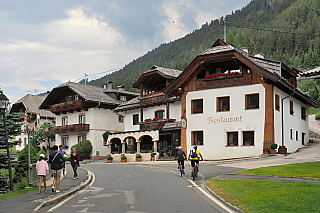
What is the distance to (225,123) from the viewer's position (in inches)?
1390

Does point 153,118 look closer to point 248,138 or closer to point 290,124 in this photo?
point 248,138

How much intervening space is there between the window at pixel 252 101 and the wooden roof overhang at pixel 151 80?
529 inches

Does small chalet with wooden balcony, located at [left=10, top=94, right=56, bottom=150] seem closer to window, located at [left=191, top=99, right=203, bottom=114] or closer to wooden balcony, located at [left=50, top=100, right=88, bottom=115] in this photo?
wooden balcony, located at [left=50, top=100, right=88, bottom=115]

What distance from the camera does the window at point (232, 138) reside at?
34688 millimetres

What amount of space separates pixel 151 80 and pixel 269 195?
36.5m

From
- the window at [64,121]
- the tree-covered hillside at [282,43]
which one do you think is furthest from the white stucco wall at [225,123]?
the tree-covered hillside at [282,43]

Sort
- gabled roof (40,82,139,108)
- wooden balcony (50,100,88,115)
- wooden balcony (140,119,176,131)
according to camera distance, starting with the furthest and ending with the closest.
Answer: wooden balcony (50,100,88,115) → gabled roof (40,82,139,108) → wooden balcony (140,119,176,131)

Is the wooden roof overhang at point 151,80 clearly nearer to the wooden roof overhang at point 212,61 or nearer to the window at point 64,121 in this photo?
the wooden roof overhang at point 212,61

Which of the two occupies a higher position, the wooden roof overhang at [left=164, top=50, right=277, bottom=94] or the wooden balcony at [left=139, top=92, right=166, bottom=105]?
the wooden roof overhang at [left=164, top=50, right=277, bottom=94]

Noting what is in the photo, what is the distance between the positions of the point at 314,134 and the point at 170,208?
131ft

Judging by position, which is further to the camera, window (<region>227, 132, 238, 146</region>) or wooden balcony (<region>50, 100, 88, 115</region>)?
wooden balcony (<region>50, 100, 88, 115</region>)

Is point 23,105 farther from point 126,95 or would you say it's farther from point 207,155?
point 207,155

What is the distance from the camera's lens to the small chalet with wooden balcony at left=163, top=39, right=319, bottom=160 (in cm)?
3316

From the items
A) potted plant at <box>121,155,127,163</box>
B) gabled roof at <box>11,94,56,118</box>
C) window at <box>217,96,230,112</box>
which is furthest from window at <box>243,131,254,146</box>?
gabled roof at <box>11,94,56,118</box>
